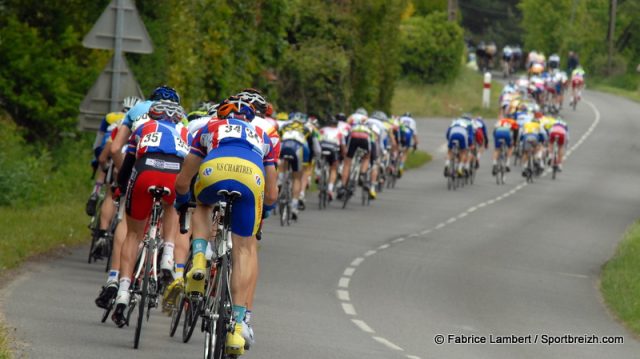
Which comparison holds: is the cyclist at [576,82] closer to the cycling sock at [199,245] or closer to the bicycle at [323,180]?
the bicycle at [323,180]

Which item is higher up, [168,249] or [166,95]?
[166,95]

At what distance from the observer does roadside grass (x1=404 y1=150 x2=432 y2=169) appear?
44.5m

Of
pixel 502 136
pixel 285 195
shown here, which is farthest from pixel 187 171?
pixel 502 136

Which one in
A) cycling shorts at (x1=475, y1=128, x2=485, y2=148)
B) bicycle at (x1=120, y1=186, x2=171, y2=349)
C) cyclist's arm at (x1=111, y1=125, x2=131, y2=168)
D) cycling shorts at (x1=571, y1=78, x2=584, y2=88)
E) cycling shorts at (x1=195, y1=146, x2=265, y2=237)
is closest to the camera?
cycling shorts at (x1=195, y1=146, x2=265, y2=237)

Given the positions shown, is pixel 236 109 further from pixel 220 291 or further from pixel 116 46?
pixel 116 46

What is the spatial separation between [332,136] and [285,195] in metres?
3.95

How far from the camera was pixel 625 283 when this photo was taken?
2048cm

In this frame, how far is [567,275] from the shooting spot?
22.1 metres

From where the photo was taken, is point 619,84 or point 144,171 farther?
point 619,84

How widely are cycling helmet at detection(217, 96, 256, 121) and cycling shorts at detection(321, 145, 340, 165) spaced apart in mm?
17893

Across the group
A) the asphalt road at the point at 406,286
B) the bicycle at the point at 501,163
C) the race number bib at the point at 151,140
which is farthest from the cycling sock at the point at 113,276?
the bicycle at the point at 501,163

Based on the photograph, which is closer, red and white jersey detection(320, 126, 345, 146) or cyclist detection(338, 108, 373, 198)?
red and white jersey detection(320, 126, 345, 146)

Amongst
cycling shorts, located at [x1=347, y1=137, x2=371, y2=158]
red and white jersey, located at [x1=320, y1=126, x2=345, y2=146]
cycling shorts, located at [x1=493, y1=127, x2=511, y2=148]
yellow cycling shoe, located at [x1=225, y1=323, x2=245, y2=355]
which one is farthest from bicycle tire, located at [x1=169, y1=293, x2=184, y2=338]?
cycling shorts, located at [x1=493, y1=127, x2=511, y2=148]

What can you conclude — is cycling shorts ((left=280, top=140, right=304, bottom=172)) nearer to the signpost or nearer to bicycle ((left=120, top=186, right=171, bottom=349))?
the signpost
